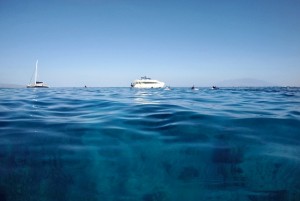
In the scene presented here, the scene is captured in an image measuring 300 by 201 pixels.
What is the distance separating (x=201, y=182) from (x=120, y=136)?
6.65 ft

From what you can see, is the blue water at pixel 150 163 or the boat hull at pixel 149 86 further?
the boat hull at pixel 149 86

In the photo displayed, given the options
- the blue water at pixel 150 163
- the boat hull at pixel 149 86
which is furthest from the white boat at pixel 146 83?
the blue water at pixel 150 163

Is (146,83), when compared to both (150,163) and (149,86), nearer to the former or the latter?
(149,86)

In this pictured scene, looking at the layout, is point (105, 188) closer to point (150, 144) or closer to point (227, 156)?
point (150, 144)

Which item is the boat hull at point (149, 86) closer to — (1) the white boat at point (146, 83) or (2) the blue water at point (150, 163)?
(1) the white boat at point (146, 83)

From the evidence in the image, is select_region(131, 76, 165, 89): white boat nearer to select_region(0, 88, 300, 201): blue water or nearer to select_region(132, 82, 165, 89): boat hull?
select_region(132, 82, 165, 89): boat hull

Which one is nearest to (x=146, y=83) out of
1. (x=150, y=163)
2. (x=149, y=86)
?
(x=149, y=86)

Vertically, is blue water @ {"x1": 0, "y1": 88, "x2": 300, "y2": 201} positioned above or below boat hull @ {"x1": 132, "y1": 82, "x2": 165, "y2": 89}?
below

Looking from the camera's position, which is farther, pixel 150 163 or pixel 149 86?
pixel 149 86

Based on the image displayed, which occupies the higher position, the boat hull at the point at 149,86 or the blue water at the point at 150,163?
the boat hull at the point at 149,86

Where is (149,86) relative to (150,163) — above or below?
above

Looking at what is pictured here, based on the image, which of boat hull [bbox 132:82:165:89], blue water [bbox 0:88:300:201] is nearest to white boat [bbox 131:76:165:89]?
boat hull [bbox 132:82:165:89]

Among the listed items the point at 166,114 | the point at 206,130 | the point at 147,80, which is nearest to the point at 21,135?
the point at 166,114

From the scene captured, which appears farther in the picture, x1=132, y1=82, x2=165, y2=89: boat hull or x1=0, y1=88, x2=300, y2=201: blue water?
x1=132, y1=82, x2=165, y2=89: boat hull
